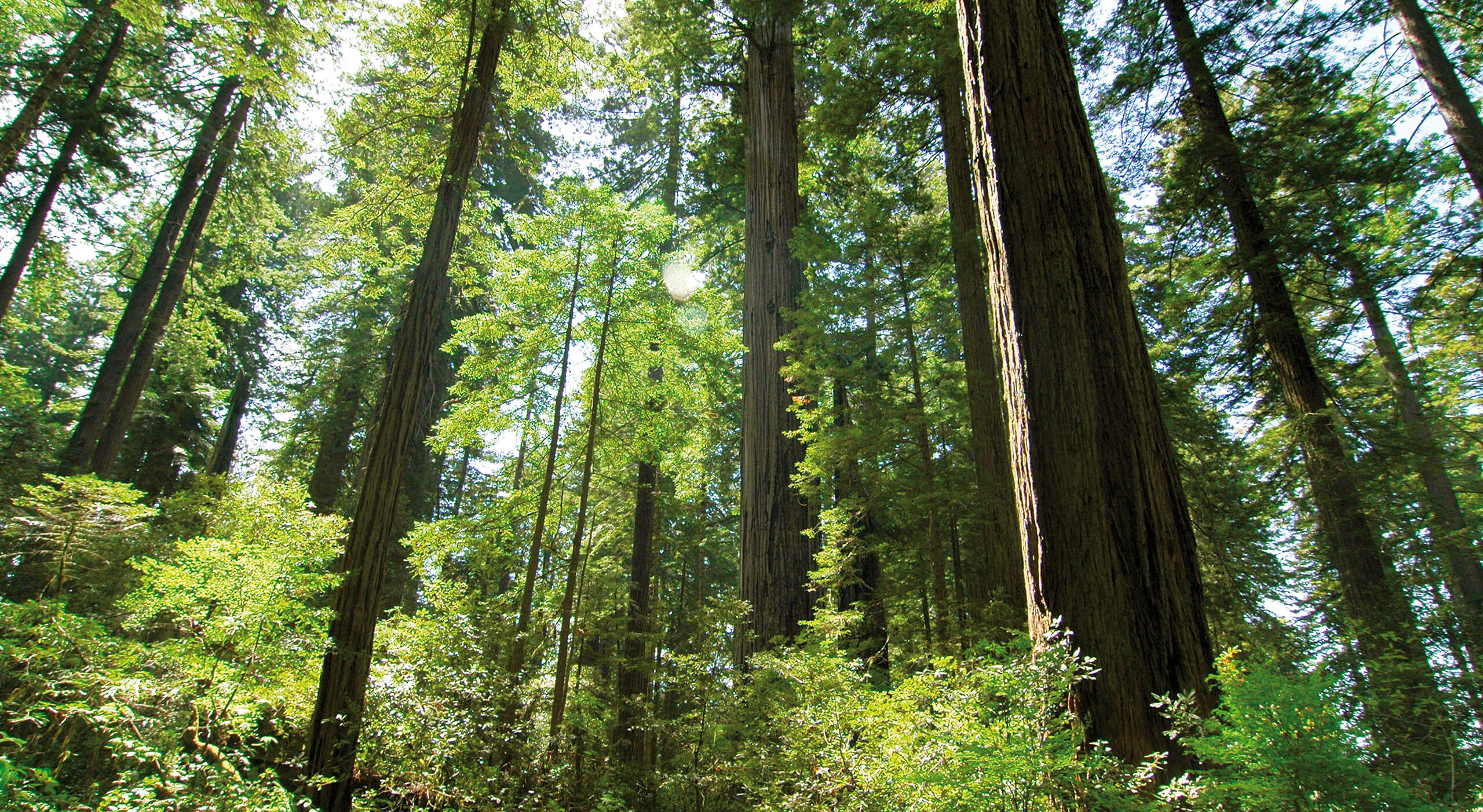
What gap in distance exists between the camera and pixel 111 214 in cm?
1227

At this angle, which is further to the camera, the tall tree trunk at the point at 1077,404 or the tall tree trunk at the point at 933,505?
the tall tree trunk at the point at 933,505

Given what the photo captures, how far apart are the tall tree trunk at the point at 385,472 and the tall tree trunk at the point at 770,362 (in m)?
3.32

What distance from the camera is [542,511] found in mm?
6688

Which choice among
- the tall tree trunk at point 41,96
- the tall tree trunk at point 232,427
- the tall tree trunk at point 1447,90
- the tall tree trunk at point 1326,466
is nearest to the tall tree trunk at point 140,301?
the tall tree trunk at point 41,96

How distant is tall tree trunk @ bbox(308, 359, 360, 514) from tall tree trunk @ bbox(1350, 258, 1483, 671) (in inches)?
769

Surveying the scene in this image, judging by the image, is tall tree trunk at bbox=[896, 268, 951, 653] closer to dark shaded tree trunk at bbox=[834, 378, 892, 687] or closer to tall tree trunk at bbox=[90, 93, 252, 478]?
dark shaded tree trunk at bbox=[834, 378, 892, 687]

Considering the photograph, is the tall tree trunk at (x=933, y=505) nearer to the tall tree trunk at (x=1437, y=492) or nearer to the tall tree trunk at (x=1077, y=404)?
the tall tree trunk at (x=1077, y=404)

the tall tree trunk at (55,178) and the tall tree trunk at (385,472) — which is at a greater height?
the tall tree trunk at (55,178)

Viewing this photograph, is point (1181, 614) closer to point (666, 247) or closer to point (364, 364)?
point (666, 247)

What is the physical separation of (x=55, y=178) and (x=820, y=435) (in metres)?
13.7

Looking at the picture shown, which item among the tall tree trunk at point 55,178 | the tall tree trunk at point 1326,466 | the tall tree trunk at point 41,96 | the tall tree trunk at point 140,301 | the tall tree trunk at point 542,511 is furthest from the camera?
the tall tree trunk at point 140,301

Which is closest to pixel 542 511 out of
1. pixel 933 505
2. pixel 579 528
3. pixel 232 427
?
pixel 579 528

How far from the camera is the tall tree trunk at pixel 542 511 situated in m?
5.49

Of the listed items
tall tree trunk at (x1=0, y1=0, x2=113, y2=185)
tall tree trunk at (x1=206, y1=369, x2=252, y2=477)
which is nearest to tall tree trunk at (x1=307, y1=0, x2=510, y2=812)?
tall tree trunk at (x1=0, y1=0, x2=113, y2=185)
